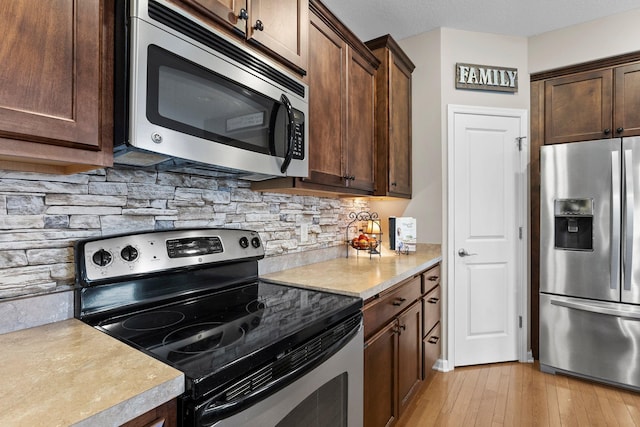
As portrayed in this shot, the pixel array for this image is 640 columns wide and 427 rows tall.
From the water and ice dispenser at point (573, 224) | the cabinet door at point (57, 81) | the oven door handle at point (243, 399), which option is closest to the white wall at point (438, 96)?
the water and ice dispenser at point (573, 224)

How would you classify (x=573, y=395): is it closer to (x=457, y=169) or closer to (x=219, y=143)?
(x=457, y=169)

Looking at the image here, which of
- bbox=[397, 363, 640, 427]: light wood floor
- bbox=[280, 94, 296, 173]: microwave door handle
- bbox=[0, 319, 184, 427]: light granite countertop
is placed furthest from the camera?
bbox=[397, 363, 640, 427]: light wood floor

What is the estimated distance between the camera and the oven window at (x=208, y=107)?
0.94 m

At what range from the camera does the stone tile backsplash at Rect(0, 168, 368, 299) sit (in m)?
0.98

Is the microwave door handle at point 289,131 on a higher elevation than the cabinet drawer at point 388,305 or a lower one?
higher

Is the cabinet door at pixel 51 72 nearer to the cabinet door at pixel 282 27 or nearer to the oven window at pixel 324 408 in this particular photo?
the cabinet door at pixel 282 27

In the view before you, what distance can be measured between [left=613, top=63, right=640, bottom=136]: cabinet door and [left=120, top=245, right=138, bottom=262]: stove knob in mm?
3295

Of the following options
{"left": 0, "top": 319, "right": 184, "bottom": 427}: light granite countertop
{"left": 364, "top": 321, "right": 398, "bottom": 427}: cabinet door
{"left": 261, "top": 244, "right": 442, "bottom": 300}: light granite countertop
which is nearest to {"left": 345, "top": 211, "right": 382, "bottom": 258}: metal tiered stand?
{"left": 261, "top": 244, "right": 442, "bottom": 300}: light granite countertop

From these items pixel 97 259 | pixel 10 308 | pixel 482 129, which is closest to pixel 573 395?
pixel 482 129

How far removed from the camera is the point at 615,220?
2.31 meters

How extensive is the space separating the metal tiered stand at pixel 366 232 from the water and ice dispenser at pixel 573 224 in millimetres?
1343

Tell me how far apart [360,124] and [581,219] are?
5.96 feet

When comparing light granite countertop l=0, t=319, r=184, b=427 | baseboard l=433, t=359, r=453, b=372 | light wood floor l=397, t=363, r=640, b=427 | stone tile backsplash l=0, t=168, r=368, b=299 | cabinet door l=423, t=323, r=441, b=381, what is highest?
stone tile backsplash l=0, t=168, r=368, b=299

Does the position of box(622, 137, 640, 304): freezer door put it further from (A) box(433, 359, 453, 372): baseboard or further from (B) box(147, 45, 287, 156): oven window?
(B) box(147, 45, 287, 156): oven window
